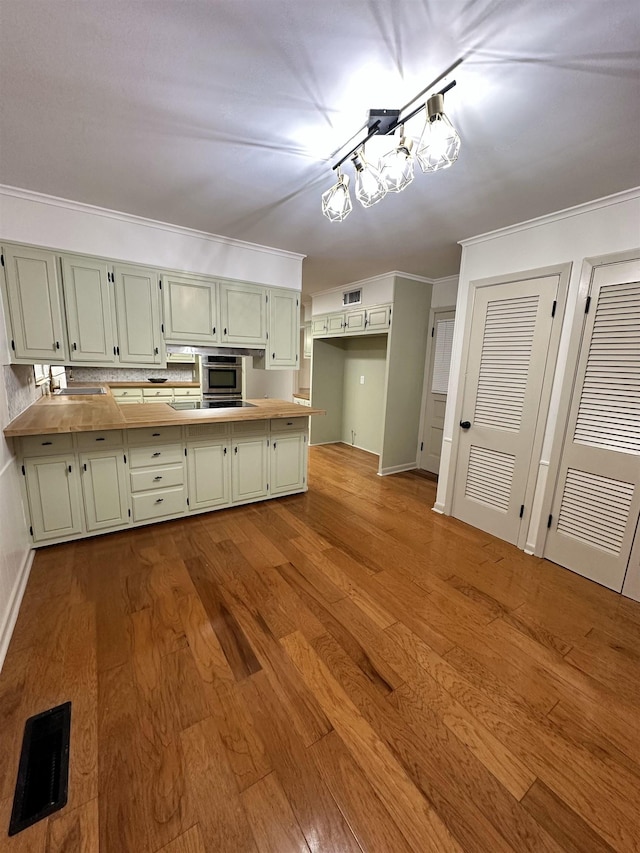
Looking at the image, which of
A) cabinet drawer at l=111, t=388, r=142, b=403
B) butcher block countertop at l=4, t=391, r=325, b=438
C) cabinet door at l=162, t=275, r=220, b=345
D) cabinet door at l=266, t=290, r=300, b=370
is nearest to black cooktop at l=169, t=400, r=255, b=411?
butcher block countertop at l=4, t=391, r=325, b=438

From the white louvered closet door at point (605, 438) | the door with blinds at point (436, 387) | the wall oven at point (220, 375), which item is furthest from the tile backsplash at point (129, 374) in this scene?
the white louvered closet door at point (605, 438)

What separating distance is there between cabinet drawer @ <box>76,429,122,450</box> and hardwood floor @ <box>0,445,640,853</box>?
757 mm

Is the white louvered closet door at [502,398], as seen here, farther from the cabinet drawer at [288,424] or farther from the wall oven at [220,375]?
the wall oven at [220,375]

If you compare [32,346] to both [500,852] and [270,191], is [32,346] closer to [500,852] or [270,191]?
[270,191]

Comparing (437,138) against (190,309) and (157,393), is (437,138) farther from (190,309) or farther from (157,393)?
(157,393)

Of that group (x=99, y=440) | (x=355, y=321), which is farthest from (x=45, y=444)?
(x=355, y=321)

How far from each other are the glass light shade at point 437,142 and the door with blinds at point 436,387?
2943 mm

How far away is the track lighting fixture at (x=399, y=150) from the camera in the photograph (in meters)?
1.29

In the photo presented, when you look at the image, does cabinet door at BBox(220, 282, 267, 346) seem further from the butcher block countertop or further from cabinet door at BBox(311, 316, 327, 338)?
cabinet door at BBox(311, 316, 327, 338)

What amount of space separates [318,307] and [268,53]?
416cm

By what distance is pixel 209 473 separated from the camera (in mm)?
3076

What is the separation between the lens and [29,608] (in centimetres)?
193

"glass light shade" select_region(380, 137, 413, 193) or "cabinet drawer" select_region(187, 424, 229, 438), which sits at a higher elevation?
"glass light shade" select_region(380, 137, 413, 193)

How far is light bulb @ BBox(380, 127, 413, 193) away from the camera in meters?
1.45
